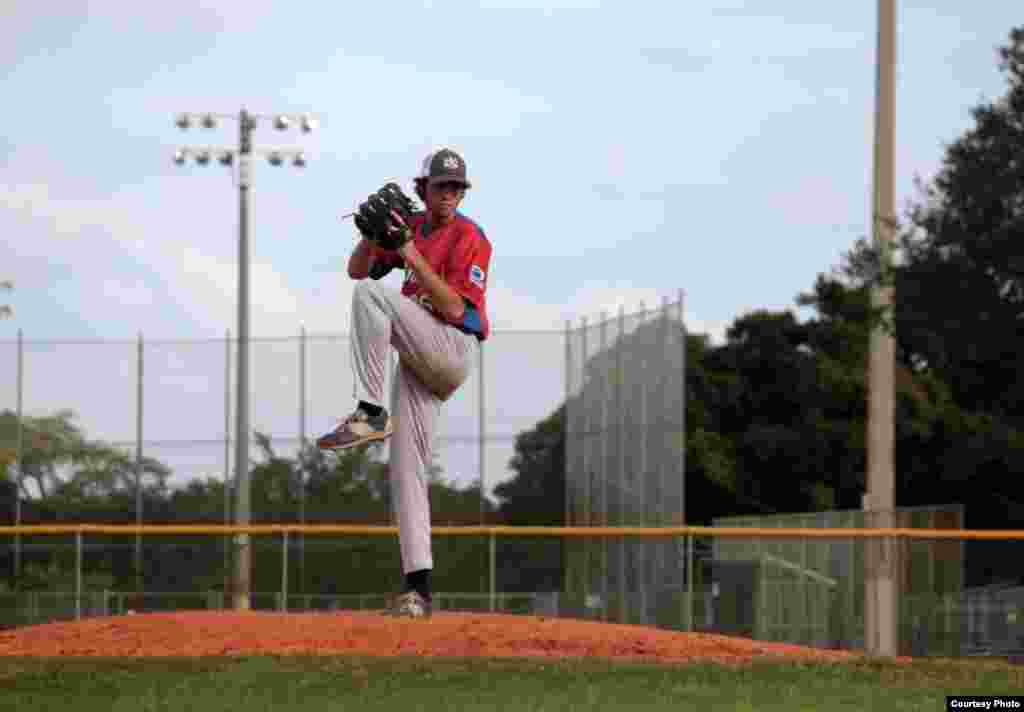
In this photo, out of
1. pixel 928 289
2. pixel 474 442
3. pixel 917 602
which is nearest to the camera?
pixel 917 602

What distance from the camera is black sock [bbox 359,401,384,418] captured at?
9.59 metres

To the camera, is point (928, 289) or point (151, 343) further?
point (151, 343)

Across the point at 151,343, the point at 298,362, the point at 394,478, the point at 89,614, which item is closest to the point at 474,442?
the point at 298,362

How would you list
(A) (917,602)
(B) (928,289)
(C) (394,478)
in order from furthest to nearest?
(B) (928,289) → (A) (917,602) → (C) (394,478)

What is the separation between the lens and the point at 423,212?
10.2 meters

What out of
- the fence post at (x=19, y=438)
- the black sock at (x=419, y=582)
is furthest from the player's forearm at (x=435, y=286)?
the fence post at (x=19, y=438)

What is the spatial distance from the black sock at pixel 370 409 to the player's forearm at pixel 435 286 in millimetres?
617

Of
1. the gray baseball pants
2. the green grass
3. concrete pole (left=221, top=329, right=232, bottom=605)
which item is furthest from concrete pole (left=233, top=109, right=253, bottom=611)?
the green grass

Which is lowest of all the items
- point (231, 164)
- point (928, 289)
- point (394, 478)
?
point (394, 478)

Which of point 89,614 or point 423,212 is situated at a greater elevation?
point 423,212

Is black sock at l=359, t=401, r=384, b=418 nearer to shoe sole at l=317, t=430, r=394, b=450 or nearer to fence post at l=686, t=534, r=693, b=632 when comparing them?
shoe sole at l=317, t=430, r=394, b=450

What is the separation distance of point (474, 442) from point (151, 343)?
522 cm

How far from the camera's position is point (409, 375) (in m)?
10.2

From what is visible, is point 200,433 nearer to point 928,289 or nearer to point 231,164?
point 231,164
